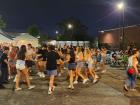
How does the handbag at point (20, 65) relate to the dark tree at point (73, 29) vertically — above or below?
below

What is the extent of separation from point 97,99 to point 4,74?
5.23 m

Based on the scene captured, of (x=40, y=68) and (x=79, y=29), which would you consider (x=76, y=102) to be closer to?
(x=40, y=68)

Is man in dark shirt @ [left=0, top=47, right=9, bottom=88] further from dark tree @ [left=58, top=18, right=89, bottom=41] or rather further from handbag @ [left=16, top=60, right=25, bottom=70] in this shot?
dark tree @ [left=58, top=18, right=89, bottom=41]

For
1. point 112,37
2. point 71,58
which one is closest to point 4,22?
point 112,37

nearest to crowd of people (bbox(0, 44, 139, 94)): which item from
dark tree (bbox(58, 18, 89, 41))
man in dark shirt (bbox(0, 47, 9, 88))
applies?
man in dark shirt (bbox(0, 47, 9, 88))

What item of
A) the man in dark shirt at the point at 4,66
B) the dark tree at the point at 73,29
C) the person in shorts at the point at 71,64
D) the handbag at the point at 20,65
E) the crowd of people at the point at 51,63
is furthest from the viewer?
the dark tree at the point at 73,29

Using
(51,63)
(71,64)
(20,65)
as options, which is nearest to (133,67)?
(71,64)

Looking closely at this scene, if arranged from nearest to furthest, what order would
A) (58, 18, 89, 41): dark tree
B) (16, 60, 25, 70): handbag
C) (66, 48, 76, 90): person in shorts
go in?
(16, 60, 25, 70): handbag
(66, 48, 76, 90): person in shorts
(58, 18, 89, 41): dark tree

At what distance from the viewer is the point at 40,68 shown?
19.7 m

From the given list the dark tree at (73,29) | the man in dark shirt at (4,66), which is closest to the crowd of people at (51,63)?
the man in dark shirt at (4,66)

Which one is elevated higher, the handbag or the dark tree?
the dark tree

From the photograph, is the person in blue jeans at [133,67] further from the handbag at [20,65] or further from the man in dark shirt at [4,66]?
the man in dark shirt at [4,66]

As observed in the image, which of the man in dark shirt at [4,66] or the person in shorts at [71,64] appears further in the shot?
the man in dark shirt at [4,66]

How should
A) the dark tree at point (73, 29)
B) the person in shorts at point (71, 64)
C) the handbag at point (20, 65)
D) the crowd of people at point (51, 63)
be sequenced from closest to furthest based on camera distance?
the crowd of people at point (51, 63) → the handbag at point (20, 65) → the person in shorts at point (71, 64) → the dark tree at point (73, 29)
